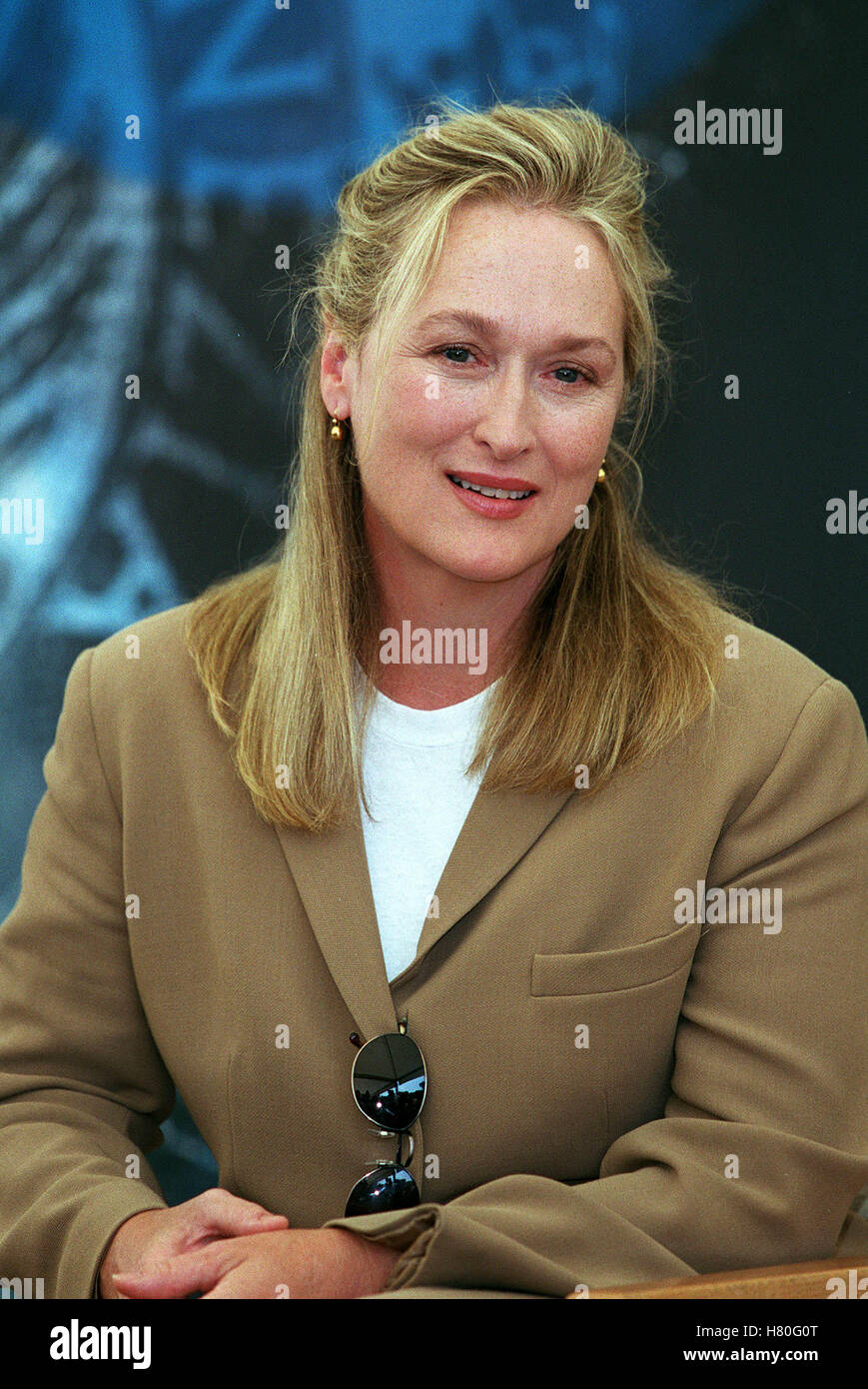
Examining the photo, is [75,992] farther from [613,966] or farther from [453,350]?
[453,350]

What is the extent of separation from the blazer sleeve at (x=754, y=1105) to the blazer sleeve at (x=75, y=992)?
17.9 inches

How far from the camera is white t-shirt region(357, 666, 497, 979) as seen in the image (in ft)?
5.79

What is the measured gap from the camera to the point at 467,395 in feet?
5.62

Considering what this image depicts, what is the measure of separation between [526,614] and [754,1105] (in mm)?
648

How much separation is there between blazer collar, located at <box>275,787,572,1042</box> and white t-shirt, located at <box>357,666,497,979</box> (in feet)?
0.13

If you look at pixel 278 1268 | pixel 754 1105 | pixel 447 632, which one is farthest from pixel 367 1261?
pixel 447 632

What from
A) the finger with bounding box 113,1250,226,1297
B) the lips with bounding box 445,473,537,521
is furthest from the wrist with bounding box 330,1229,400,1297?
the lips with bounding box 445,473,537,521

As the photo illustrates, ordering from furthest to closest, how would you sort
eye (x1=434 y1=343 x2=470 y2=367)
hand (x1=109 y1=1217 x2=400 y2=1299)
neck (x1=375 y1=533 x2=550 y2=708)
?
neck (x1=375 y1=533 x2=550 y2=708)
eye (x1=434 y1=343 x2=470 y2=367)
hand (x1=109 y1=1217 x2=400 y2=1299)

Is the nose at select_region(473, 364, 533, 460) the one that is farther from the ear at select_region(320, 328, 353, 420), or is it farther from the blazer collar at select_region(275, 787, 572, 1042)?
the blazer collar at select_region(275, 787, 572, 1042)

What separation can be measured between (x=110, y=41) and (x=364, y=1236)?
168 centimetres
